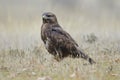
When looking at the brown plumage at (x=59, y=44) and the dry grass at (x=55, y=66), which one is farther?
the brown plumage at (x=59, y=44)

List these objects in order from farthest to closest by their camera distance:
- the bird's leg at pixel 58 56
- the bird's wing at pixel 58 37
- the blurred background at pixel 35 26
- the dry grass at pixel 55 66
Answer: the blurred background at pixel 35 26, the bird's wing at pixel 58 37, the bird's leg at pixel 58 56, the dry grass at pixel 55 66

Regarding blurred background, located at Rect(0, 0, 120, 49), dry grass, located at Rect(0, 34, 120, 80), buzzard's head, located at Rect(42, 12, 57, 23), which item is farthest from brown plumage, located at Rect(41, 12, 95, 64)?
blurred background, located at Rect(0, 0, 120, 49)

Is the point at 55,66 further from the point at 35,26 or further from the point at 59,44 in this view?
the point at 35,26

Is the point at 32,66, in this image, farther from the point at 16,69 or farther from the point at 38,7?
the point at 38,7

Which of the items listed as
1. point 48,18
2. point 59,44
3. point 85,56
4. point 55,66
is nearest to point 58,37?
point 59,44

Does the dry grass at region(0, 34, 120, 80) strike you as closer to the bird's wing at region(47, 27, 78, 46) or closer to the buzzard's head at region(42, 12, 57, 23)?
the bird's wing at region(47, 27, 78, 46)

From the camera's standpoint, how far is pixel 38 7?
88.3ft

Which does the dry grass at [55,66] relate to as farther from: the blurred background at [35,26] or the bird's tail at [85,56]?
the blurred background at [35,26]

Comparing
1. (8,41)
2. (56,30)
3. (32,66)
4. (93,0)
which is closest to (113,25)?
(8,41)

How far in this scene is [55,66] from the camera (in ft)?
38.7

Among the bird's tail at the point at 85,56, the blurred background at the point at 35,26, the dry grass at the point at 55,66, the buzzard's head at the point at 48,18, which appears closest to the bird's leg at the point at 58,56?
the dry grass at the point at 55,66

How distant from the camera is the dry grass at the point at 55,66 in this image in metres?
10.9

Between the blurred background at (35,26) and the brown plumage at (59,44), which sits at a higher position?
the brown plumage at (59,44)

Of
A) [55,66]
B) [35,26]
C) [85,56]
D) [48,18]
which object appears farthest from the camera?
[35,26]
